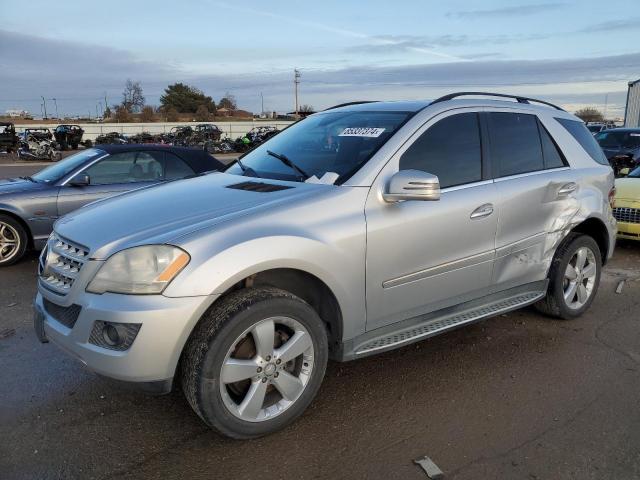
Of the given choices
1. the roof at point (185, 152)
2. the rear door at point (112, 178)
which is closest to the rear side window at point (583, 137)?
the roof at point (185, 152)

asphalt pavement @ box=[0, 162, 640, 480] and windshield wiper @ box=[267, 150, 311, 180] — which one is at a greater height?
windshield wiper @ box=[267, 150, 311, 180]

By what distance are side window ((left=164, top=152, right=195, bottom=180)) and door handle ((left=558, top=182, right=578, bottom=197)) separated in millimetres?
4834

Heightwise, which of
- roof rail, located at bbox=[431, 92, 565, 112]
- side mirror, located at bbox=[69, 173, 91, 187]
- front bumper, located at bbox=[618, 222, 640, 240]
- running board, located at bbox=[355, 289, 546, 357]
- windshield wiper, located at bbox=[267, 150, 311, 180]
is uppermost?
roof rail, located at bbox=[431, 92, 565, 112]

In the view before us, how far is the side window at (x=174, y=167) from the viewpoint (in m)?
7.42

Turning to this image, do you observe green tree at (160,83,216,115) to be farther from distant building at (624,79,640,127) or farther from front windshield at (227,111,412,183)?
front windshield at (227,111,412,183)

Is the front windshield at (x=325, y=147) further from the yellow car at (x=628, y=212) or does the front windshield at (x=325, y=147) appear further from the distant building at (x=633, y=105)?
the distant building at (x=633, y=105)

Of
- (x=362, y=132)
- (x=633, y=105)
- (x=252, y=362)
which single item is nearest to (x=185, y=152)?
(x=362, y=132)

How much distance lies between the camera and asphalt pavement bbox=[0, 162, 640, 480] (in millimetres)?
2711

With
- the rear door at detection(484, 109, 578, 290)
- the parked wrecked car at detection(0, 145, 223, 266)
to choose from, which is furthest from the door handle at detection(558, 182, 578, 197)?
the parked wrecked car at detection(0, 145, 223, 266)

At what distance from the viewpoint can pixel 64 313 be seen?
9.34 ft

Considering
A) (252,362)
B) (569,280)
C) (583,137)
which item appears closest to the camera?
(252,362)

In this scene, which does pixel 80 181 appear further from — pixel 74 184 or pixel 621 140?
pixel 621 140

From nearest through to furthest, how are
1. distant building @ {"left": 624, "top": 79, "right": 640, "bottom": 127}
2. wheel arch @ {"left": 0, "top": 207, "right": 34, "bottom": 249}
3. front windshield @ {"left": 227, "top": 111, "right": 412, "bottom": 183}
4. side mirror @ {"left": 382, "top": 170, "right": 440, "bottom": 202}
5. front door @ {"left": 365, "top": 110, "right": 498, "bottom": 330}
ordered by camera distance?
side mirror @ {"left": 382, "top": 170, "right": 440, "bottom": 202} → front door @ {"left": 365, "top": 110, "right": 498, "bottom": 330} → front windshield @ {"left": 227, "top": 111, "right": 412, "bottom": 183} → wheel arch @ {"left": 0, "top": 207, "right": 34, "bottom": 249} → distant building @ {"left": 624, "top": 79, "right": 640, "bottom": 127}

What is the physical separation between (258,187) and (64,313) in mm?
1296
